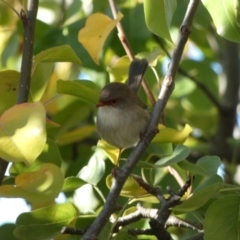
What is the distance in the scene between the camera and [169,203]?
2.22 meters

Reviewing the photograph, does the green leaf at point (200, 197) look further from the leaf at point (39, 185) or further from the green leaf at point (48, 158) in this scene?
the green leaf at point (48, 158)

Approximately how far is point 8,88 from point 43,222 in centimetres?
48

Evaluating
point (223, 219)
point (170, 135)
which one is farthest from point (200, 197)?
point (170, 135)

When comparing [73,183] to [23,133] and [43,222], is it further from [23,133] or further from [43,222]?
[23,133]

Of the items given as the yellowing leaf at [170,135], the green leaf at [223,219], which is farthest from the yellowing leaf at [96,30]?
the green leaf at [223,219]

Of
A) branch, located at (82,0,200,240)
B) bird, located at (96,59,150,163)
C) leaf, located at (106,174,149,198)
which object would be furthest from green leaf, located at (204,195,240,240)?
bird, located at (96,59,150,163)

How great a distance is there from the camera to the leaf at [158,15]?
202cm

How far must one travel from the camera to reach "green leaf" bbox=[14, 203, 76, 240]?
2.19 m

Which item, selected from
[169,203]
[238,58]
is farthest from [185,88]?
[169,203]

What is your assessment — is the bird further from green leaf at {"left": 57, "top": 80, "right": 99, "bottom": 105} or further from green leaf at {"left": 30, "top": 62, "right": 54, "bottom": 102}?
green leaf at {"left": 30, "top": 62, "right": 54, "bottom": 102}

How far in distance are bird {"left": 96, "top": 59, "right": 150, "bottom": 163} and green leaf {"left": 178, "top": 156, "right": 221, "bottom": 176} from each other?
0.54 meters

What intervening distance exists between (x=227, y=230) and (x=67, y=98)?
2.16m

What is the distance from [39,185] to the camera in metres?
1.92

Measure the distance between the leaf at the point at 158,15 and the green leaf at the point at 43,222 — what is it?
0.72 metres
